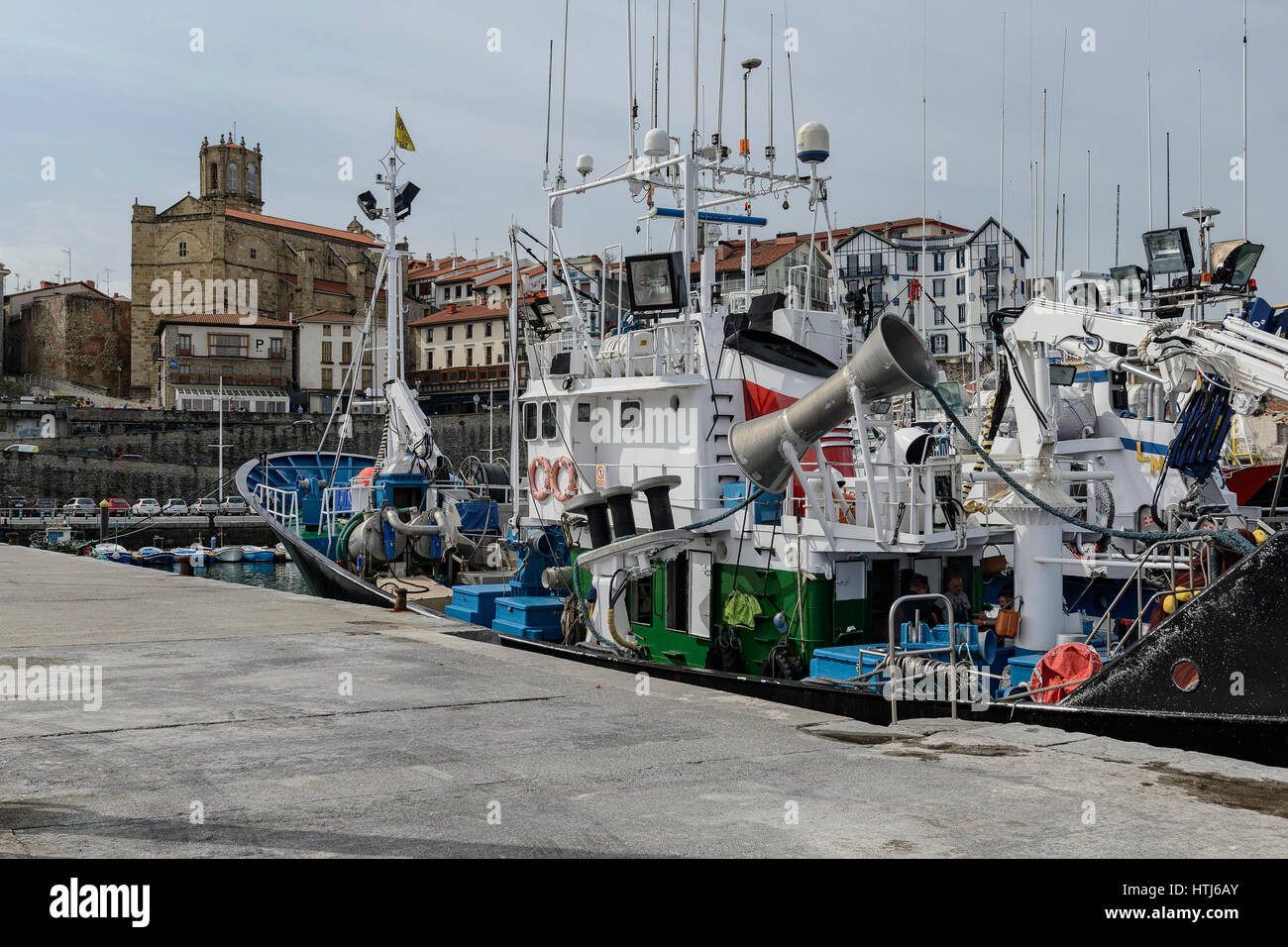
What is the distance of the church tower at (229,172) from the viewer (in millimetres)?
100938

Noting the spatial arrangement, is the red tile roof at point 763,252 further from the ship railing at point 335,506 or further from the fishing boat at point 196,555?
the ship railing at point 335,506

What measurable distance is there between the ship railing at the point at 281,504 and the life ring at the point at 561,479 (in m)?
13.6

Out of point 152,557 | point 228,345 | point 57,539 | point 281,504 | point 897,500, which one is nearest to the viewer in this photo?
point 897,500

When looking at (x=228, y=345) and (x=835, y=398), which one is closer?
(x=835, y=398)

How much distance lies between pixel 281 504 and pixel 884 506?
22.6 m

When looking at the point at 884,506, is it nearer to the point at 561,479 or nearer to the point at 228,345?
the point at 561,479

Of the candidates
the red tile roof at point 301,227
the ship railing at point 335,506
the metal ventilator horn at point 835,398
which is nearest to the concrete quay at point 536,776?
the metal ventilator horn at point 835,398

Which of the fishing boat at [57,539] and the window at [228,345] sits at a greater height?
the window at [228,345]

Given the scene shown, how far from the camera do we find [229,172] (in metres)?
101

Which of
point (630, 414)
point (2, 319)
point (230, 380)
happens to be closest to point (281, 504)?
point (630, 414)

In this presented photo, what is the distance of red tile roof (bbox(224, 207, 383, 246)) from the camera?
9238cm

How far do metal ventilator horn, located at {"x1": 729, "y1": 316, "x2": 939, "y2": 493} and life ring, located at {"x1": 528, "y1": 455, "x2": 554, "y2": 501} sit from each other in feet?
19.9
